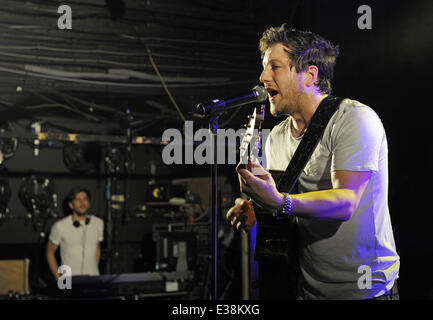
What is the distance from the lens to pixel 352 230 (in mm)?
2129

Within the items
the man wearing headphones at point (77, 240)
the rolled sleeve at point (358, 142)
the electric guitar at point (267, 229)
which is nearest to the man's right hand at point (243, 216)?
the electric guitar at point (267, 229)

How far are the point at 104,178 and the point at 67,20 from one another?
13.8 feet

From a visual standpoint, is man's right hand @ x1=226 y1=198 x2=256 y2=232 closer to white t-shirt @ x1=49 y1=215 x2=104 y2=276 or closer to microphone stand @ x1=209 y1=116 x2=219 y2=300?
microphone stand @ x1=209 y1=116 x2=219 y2=300

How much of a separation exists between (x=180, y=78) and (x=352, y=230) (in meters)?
4.98

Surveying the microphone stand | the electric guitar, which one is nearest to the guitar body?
the electric guitar

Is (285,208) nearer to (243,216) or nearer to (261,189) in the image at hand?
(261,189)

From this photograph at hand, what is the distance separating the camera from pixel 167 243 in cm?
691

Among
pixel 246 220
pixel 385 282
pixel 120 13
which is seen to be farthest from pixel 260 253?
pixel 120 13

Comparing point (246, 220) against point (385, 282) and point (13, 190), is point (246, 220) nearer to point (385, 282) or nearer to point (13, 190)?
point (385, 282)

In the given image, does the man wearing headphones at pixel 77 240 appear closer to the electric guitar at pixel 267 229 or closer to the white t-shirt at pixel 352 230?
the electric guitar at pixel 267 229

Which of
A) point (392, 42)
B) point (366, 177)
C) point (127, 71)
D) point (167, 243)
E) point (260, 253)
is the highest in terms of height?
point (127, 71)

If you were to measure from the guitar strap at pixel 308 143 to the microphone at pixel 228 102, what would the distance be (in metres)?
0.29

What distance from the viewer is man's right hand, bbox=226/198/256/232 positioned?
2.53 meters

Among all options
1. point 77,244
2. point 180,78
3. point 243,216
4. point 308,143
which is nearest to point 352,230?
point 308,143
